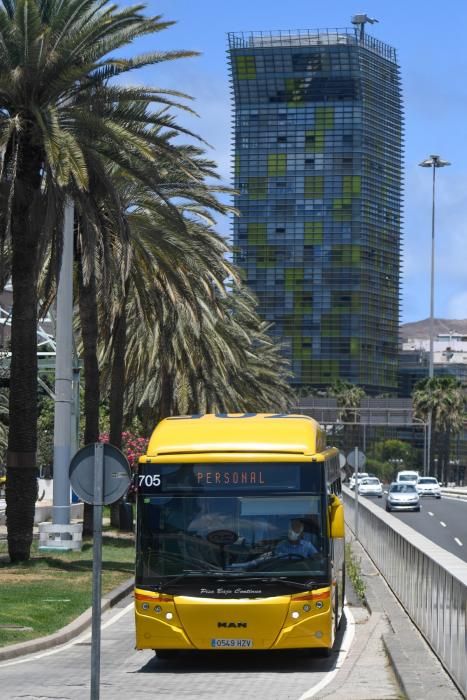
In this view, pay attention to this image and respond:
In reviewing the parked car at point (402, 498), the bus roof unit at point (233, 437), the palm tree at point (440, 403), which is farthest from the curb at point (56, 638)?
A: the palm tree at point (440, 403)

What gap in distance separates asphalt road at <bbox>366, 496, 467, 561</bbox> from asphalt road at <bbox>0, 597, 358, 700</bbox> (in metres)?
18.9

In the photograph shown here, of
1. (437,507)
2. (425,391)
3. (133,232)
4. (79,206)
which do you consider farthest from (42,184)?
(425,391)

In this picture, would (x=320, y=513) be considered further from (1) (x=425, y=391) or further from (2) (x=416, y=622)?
(1) (x=425, y=391)

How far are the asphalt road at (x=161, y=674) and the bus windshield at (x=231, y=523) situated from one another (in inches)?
43.9

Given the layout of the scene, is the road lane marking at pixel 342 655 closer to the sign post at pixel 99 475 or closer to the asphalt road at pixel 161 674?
the asphalt road at pixel 161 674

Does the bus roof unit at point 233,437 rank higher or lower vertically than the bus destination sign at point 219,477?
higher

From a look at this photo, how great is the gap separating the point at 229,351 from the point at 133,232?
41.4ft

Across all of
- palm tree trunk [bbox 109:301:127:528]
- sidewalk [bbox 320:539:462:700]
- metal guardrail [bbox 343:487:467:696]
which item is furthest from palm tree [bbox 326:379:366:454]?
sidewalk [bbox 320:539:462:700]

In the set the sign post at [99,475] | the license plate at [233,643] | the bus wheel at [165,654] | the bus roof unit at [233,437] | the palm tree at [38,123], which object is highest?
the palm tree at [38,123]

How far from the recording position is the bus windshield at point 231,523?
15.6 metres

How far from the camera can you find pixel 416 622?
702 inches

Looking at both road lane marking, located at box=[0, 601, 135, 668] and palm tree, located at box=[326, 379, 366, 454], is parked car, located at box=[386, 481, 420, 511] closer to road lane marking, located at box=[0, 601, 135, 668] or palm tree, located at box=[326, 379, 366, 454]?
road lane marking, located at box=[0, 601, 135, 668]

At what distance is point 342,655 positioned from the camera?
16625 mm

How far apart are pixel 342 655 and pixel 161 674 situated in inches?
95.3
